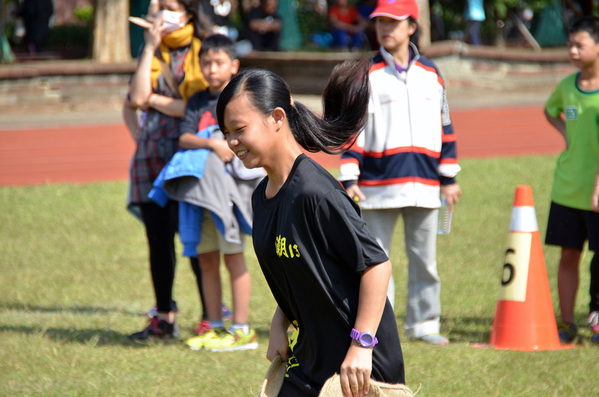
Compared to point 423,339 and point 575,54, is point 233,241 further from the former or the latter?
point 575,54

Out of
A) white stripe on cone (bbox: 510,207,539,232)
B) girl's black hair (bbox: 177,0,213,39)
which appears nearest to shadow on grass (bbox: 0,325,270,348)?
white stripe on cone (bbox: 510,207,539,232)

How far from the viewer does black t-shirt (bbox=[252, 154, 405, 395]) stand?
80.9 inches

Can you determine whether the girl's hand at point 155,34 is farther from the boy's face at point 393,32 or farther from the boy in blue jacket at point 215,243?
the boy's face at point 393,32

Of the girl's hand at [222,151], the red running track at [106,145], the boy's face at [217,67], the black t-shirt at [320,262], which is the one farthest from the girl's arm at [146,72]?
the red running track at [106,145]

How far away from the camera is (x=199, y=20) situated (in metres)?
4.36

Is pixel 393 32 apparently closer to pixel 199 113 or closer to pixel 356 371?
pixel 199 113

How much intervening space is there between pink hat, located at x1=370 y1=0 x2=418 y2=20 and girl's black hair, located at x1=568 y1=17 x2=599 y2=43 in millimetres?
1017

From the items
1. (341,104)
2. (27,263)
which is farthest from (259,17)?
(341,104)

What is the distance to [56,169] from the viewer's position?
34.7 ft

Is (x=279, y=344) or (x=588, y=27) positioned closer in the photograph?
(x=279, y=344)

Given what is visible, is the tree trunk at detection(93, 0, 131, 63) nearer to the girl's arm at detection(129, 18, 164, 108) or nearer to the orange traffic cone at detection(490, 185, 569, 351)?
the girl's arm at detection(129, 18, 164, 108)

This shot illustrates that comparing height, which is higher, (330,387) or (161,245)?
(330,387)

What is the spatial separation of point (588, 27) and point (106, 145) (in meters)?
9.38

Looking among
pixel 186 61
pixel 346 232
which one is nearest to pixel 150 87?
pixel 186 61
